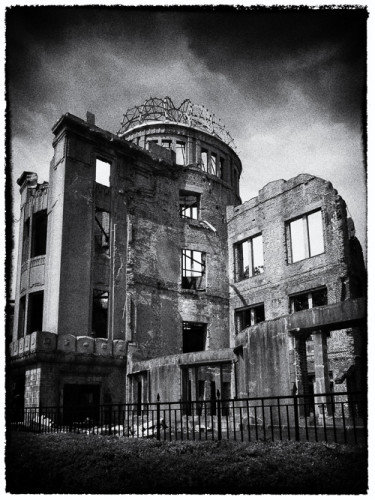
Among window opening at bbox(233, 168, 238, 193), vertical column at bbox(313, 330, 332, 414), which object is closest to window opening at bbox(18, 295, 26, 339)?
vertical column at bbox(313, 330, 332, 414)

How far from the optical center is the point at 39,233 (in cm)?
2045

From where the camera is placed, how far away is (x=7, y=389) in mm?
6773

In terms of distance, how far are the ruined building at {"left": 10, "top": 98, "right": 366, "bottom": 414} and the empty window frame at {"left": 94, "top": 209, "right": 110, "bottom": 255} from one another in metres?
0.07

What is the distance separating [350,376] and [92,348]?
950cm

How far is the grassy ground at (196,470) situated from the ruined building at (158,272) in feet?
19.0

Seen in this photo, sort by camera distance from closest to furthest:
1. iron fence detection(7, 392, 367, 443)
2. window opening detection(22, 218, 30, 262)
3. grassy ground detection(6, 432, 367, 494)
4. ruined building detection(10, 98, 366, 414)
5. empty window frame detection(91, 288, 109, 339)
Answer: grassy ground detection(6, 432, 367, 494)
iron fence detection(7, 392, 367, 443)
ruined building detection(10, 98, 366, 414)
window opening detection(22, 218, 30, 262)
empty window frame detection(91, 288, 109, 339)

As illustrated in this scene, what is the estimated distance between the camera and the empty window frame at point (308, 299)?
19.2m

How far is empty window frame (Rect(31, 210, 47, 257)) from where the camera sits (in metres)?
20.0

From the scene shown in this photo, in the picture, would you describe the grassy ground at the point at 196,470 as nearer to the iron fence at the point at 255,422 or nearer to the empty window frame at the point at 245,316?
the iron fence at the point at 255,422

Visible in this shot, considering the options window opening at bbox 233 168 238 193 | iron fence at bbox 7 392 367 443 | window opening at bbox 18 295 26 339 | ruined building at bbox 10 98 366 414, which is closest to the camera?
iron fence at bbox 7 392 367 443

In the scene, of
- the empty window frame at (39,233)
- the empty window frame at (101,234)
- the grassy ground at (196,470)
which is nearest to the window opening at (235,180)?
the empty window frame at (101,234)

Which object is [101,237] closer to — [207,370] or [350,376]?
[207,370]

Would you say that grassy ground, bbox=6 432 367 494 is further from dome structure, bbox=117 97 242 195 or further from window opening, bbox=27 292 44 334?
dome structure, bbox=117 97 242 195

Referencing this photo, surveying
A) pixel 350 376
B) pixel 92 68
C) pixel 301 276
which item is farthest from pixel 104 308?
pixel 92 68
